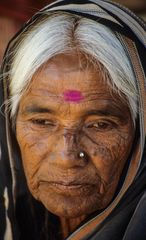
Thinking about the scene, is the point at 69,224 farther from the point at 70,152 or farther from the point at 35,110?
the point at 35,110

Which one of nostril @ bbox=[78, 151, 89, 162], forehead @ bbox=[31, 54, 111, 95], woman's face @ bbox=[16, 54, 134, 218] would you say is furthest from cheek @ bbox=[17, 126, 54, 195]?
forehead @ bbox=[31, 54, 111, 95]

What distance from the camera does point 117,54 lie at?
2.85 meters

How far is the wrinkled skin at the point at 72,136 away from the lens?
9.41ft

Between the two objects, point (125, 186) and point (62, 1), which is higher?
point (62, 1)

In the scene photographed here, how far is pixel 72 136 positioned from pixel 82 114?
13cm

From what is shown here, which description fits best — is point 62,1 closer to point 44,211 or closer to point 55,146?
point 55,146

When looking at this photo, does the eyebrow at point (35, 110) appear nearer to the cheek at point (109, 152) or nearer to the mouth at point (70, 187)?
the cheek at point (109, 152)

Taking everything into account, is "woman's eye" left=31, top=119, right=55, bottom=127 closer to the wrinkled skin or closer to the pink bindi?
the wrinkled skin

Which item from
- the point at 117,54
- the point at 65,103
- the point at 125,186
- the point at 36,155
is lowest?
the point at 125,186

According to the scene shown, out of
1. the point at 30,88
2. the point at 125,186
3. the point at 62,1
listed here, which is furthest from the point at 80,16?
the point at 125,186

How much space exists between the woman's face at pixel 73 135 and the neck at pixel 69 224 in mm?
67

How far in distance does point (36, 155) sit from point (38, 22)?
724 millimetres

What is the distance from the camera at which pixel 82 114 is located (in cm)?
288

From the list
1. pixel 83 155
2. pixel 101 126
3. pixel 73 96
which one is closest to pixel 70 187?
pixel 83 155
